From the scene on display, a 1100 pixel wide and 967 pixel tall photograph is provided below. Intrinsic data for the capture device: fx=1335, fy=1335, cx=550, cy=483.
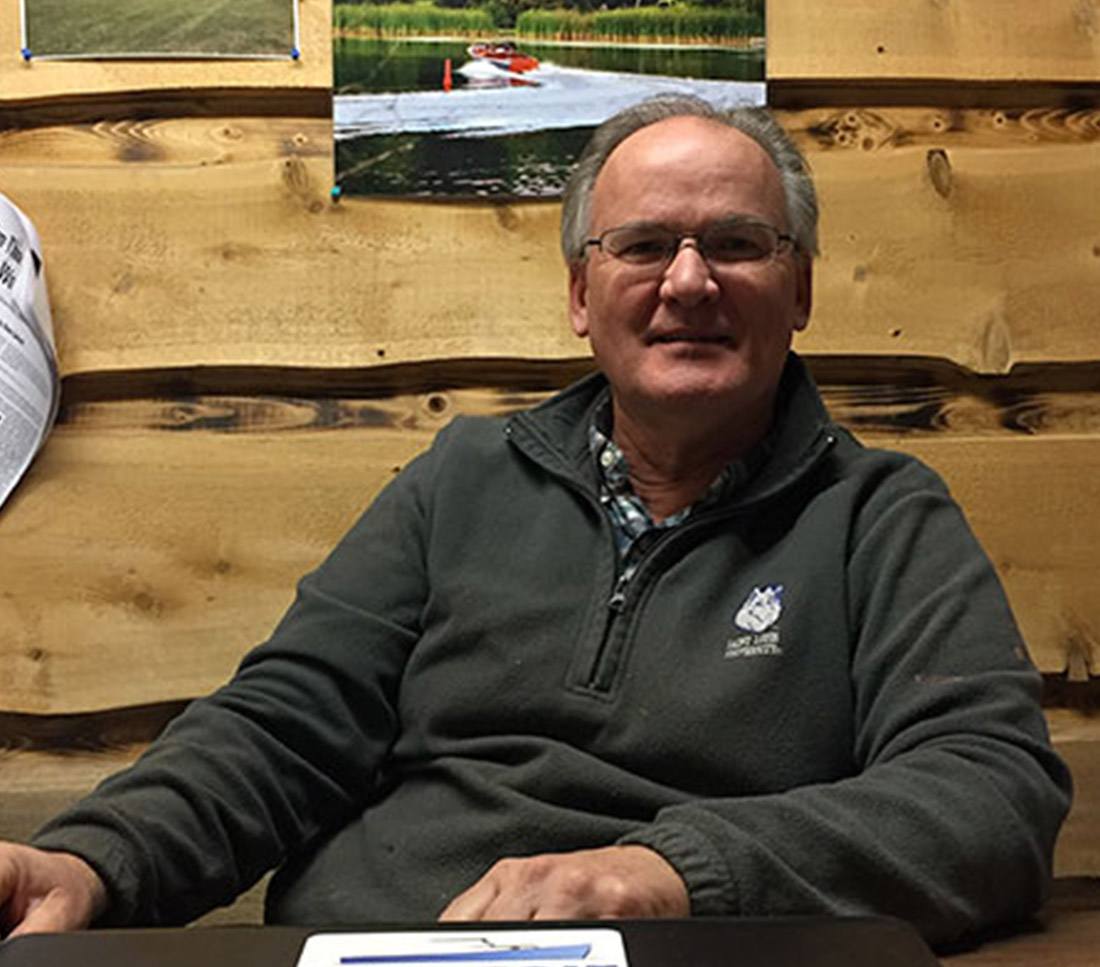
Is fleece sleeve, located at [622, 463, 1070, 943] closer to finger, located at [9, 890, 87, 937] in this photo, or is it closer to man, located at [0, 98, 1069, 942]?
man, located at [0, 98, 1069, 942]

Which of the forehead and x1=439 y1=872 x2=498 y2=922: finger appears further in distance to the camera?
the forehead

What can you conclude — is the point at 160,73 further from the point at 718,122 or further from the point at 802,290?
the point at 802,290

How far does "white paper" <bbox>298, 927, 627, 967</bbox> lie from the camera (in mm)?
701

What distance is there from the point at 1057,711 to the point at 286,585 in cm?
103

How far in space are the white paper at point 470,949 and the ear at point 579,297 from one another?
2.75 ft

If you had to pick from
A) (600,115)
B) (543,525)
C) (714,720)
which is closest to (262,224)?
(600,115)

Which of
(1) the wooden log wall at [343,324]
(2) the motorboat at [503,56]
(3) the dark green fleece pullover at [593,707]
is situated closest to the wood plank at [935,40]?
(1) the wooden log wall at [343,324]

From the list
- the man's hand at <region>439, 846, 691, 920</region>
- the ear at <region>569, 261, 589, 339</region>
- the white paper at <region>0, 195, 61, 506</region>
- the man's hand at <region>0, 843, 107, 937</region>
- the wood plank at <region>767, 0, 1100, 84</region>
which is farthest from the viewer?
the wood plank at <region>767, 0, 1100, 84</region>

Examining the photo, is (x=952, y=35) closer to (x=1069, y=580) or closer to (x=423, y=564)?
Answer: (x=1069, y=580)

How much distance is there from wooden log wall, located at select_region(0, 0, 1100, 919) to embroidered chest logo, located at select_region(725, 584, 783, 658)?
22.2 inches

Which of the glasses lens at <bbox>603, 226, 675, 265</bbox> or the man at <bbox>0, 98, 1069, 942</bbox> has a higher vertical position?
the glasses lens at <bbox>603, 226, 675, 265</bbox>

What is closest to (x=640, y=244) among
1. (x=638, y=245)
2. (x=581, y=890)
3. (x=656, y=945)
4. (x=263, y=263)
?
(x=638, y=245)

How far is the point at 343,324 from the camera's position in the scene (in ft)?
5.59

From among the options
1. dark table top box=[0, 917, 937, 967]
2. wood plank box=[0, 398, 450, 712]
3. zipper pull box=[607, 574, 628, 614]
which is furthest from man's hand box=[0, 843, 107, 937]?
wood plank box=[0, 398, 450, 712]
